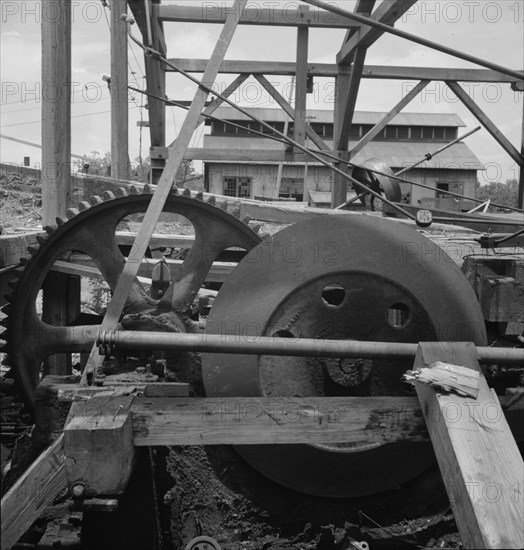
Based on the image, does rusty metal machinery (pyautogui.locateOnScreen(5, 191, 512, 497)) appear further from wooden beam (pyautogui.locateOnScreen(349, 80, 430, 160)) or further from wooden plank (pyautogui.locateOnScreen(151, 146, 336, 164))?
wooden beam (pyautogui.locateOnScreen(349, 80, 430, 160))

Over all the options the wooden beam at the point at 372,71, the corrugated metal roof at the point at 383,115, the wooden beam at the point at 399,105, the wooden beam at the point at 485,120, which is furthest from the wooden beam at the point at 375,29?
the corrugated metal roof at the point at 383,115

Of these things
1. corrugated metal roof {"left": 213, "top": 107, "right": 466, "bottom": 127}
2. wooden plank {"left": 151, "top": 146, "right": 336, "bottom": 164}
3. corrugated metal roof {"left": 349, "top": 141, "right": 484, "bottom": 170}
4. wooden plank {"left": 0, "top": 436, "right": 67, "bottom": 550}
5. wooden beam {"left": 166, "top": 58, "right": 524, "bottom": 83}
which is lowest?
wooden plank {"left": 0, "top": 436, "right": 67, "bottom": 550}

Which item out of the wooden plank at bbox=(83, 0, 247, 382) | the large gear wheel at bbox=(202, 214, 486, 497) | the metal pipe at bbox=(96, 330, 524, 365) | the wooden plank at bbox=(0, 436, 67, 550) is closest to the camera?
the wooden plank at bbox=(0, 436, 67, 550)

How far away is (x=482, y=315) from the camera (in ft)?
9.97

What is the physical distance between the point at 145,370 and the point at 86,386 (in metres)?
0.47

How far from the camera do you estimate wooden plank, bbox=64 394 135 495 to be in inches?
87.3

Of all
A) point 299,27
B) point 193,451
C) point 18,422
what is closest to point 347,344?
point 193,451

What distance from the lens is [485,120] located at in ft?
26.8

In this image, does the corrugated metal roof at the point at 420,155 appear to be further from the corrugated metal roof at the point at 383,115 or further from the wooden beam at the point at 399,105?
the wooden beam at the point at 399,105

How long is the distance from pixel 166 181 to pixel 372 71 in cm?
541

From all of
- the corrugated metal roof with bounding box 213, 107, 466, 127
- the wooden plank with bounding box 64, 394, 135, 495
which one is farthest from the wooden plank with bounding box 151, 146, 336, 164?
the corrugated metal roof with bounding box 213, 107, 466, 127

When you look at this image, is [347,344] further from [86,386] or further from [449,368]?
[86,386]

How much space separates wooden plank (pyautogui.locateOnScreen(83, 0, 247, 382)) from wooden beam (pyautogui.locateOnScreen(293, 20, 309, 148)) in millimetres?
4264

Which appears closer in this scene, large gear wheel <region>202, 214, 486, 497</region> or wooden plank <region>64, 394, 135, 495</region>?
wooden plank <region>64, 394, 135, 495</region>
